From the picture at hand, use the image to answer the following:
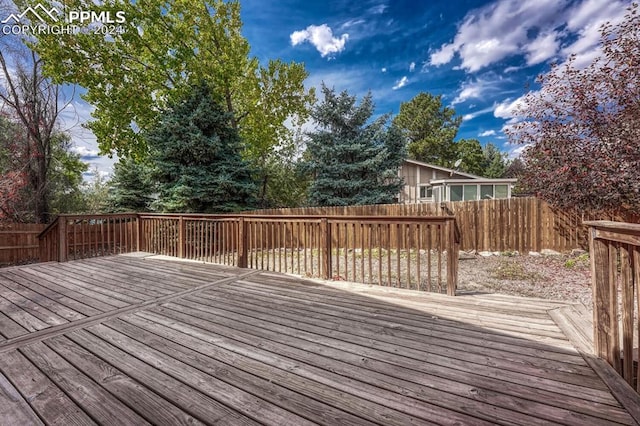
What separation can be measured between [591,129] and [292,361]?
754cm

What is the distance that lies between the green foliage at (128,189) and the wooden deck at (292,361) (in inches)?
347

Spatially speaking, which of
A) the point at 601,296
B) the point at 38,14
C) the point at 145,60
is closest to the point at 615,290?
the point at 601,296

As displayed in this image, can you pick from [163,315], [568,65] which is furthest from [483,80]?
[163,315]

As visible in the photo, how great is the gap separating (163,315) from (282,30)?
39.2 ft

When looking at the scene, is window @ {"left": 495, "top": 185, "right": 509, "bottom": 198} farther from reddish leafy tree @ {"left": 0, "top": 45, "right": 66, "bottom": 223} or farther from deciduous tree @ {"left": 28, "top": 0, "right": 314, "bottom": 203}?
reddish leafy tree @ {"left": 0, "top": 45, "right": 66, "bottom": 223}

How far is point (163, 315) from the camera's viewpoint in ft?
9.02

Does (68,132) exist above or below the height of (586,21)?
below

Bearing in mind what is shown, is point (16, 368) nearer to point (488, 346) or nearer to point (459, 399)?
point (459, 399)

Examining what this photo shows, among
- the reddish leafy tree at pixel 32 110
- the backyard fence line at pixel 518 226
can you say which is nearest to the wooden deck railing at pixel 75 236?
the reddish leafy tree at pixel 32 110

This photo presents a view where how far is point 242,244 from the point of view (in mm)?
4852

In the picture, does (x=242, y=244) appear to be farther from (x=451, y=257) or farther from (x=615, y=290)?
(x=615, y=290)

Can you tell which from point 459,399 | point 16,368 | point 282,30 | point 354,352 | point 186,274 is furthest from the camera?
point 282,30

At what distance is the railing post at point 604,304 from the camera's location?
1735mm

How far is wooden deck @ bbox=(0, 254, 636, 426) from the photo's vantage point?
1427 mm
